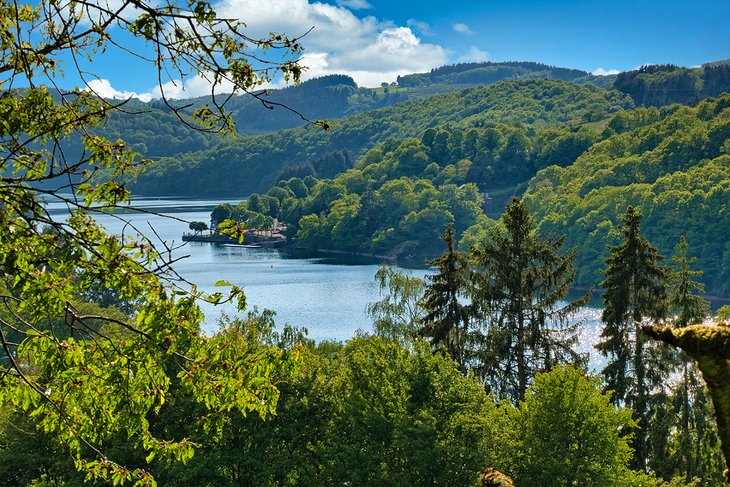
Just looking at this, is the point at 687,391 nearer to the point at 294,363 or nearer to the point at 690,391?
the point at 690,391

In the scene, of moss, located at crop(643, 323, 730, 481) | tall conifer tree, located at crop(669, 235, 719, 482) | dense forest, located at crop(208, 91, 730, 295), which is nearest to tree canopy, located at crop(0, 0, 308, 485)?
moss, located at crop(643, 323, 730, 481)

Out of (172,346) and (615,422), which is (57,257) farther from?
(615,422)

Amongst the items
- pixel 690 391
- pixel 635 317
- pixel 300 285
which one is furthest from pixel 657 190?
pixel 635 317

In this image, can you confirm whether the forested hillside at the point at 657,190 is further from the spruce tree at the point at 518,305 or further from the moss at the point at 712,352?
the moss at the point at 712,352

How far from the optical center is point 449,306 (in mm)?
31109

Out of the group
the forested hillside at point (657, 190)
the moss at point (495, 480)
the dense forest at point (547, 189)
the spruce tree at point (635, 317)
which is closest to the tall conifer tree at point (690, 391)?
the spruce tree at point (635, 317)

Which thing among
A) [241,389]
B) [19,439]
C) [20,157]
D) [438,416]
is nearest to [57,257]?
[20,157]

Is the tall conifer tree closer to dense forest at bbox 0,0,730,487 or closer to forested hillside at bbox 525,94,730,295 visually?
dense forest at bbox 0,0,730,487

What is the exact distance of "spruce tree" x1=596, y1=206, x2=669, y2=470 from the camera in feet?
90.1

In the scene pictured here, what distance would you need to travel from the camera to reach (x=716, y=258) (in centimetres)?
9094

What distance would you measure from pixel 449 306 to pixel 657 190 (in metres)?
89.9

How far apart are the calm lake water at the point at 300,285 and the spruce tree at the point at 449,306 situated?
11661mm

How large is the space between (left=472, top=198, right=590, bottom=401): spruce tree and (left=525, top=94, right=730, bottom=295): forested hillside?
1876 inches

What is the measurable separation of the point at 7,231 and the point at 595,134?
170845 millimetres
